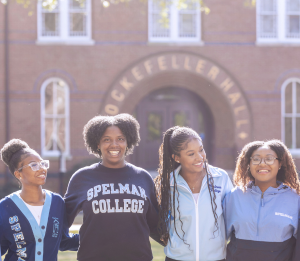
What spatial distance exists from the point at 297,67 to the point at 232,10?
2676mm

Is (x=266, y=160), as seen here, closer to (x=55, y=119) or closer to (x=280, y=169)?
(x=280, y=169)

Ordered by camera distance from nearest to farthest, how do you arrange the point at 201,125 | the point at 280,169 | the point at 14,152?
the point at 14,152, the point at 280,169, the point at 201,125

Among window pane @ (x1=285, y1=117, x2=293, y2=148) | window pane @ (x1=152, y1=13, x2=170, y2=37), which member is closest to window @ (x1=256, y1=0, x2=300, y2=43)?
window pane @ (x1=285, y1=117, x2=293, y2=148)

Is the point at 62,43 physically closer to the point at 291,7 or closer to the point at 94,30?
the point at 94,30

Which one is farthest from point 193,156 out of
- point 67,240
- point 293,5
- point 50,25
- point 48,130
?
point 293,5

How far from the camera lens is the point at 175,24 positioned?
11844 mm

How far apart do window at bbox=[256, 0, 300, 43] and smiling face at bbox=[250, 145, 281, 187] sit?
32.4ft

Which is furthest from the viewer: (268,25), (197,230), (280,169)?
(268,25)

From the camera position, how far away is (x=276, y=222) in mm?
2588

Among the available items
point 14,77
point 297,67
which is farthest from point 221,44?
point 14,77

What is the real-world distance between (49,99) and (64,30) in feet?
6.97

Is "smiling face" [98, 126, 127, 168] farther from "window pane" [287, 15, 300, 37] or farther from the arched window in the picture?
"window pane" [287, 15, 300, 37]

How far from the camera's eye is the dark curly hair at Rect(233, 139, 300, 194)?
2832 mm

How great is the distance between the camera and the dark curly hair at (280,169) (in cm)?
283
